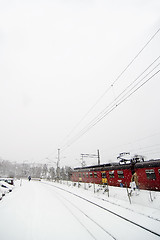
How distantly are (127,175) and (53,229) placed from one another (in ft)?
40.2

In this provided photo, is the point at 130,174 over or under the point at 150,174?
under

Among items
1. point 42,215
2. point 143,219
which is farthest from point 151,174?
point 42,215

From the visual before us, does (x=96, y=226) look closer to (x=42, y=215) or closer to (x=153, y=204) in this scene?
(x=42, y=215)

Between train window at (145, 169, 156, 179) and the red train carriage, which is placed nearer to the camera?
the red train carriage

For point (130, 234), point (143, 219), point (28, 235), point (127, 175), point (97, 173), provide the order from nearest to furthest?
point (28, 235) → point (130, 234) → point (143, 219) → point (127, 175) → point (97, 173)


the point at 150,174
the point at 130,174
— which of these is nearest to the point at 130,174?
the point at 130,174

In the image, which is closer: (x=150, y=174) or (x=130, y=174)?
(x=150, y=174)

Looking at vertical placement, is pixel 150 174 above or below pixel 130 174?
above

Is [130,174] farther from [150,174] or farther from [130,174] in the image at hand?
[150,174]

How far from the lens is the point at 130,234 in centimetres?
502

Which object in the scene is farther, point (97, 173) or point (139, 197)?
point (97, 173)

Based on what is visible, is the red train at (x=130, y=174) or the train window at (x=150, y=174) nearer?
the red train at (x=130, y=174)

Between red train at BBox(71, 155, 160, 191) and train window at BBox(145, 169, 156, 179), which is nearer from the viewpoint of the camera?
red train at BBox(71, 155, 160, 191)

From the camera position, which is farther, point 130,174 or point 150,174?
point 130,174
